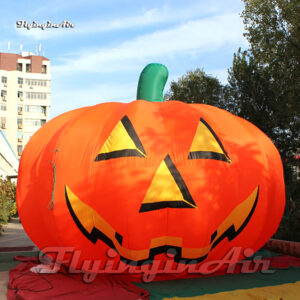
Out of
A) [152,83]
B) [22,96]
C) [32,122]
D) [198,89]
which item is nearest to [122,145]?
[152,83]

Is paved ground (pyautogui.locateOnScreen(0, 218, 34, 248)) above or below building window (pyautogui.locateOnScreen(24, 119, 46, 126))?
below

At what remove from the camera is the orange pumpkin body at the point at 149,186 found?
209 inches

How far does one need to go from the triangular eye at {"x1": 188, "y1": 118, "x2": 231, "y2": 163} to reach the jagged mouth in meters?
0.85

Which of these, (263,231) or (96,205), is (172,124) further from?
(263,231)

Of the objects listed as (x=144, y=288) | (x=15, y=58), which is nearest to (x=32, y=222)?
(x=144, y=288)

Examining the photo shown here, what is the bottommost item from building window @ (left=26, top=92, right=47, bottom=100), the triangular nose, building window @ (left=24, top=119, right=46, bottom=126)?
the triangular nose

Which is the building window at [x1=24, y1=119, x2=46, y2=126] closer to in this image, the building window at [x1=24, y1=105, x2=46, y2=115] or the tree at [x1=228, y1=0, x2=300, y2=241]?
the building window at [x1=24, y1=105, x2=46, y2=115]

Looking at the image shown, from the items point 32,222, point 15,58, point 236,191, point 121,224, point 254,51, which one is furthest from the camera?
point 15,58

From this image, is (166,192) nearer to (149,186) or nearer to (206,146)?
(149,186)

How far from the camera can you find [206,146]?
5.64 meters

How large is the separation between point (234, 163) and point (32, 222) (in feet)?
11.1

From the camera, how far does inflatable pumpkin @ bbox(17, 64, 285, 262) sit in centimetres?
532

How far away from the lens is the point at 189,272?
6.06m

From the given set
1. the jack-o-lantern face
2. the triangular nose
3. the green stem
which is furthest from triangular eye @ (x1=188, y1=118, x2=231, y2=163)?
the green stem
